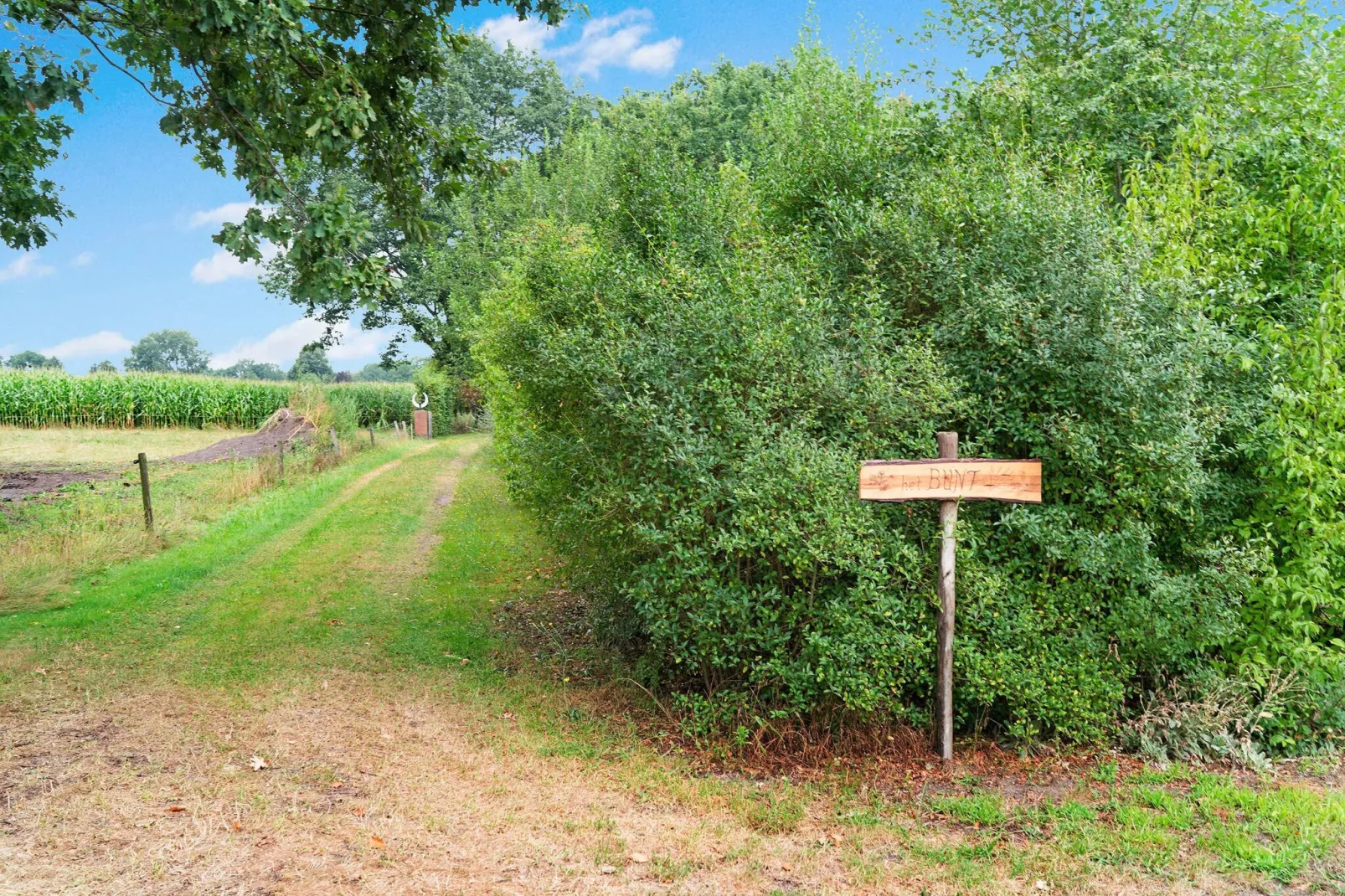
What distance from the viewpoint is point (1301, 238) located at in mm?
7609

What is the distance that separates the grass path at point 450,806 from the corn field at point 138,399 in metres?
22.9

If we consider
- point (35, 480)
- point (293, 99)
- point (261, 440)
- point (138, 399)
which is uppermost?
point (293, 99)

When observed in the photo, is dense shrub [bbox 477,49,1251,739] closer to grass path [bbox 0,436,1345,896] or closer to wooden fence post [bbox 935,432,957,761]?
wooden fence post [bbox 935,432,957,761]

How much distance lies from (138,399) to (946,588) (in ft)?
120

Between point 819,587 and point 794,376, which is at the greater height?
point 794,376

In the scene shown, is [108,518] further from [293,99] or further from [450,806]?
[450,806]

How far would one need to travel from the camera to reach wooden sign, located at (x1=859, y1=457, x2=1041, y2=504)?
5.90 meters

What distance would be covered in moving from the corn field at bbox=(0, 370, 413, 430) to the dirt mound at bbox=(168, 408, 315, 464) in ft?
10.3

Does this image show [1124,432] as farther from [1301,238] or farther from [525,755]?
[525,755]

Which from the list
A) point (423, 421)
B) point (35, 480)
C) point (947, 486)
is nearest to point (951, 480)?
point (947, 486)

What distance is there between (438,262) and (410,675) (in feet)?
88.6

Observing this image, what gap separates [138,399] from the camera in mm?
34094

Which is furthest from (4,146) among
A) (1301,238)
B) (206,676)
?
(1301,238)

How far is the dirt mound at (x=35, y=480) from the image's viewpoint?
1739cm
